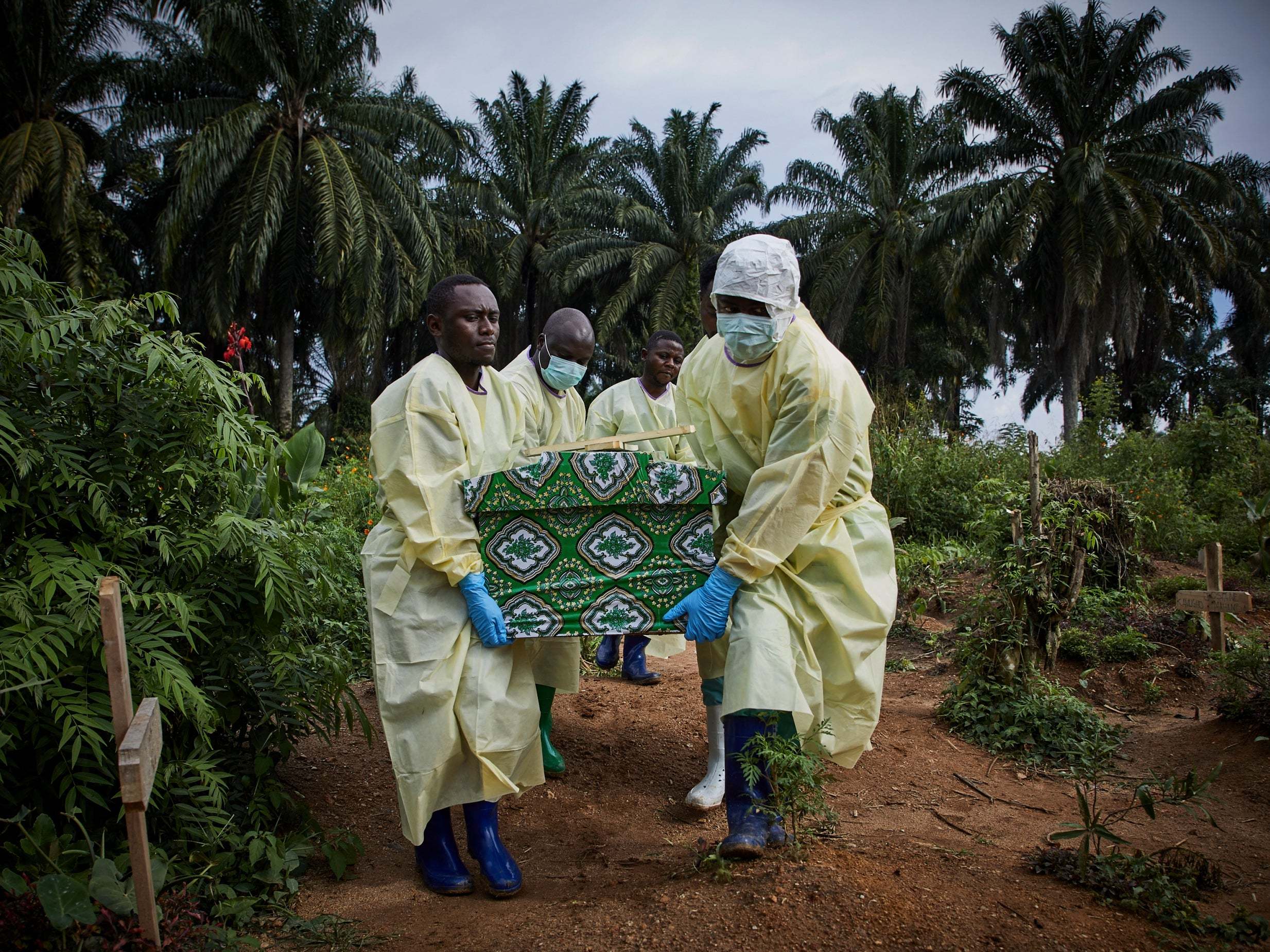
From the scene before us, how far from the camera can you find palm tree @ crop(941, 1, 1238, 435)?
86.0ft

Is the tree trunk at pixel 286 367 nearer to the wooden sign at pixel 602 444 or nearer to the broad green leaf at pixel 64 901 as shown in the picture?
the wooden sign at pixel 602 444

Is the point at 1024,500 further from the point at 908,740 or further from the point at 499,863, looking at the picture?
the point at 499,863

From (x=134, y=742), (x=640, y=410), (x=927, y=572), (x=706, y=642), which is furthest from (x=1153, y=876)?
(x=927, y=572)

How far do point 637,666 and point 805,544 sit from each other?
314 cm

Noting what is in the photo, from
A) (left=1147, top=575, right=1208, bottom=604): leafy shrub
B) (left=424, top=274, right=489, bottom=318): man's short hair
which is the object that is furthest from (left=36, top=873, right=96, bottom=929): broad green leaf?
(left=1147, top=575, right=1208, bottom=604): leafy shrub

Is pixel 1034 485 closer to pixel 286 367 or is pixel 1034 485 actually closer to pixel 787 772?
pixel 787 772

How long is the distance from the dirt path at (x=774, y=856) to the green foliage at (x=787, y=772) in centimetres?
16

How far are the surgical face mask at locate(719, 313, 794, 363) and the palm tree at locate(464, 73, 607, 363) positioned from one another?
2877 cm

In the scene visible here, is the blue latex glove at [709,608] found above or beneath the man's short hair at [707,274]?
beneath

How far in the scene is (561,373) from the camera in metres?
4.67

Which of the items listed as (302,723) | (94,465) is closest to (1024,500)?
(302,723)

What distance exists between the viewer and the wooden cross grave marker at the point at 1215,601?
6.05 m

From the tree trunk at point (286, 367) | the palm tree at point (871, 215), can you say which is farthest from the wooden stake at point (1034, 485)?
the palm tree at point (871, 215)

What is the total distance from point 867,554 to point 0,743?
114 inches
